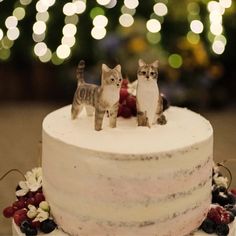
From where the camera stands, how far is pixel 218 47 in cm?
474

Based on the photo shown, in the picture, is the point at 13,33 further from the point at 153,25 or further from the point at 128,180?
the point at 128,180

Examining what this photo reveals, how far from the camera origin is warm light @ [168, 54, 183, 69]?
4.70 metres

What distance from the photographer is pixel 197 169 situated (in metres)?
1.88

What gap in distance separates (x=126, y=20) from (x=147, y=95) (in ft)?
9.18

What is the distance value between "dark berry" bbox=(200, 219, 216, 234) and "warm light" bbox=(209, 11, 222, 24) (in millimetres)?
2853

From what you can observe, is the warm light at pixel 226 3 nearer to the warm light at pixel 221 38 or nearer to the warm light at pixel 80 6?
the warm light at pixel 221 38

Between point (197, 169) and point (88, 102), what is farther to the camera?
point (88, 102)

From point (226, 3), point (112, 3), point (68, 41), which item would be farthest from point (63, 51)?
point (226, 3)

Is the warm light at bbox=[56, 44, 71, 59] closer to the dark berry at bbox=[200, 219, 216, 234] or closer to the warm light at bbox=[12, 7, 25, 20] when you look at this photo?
the warm light at bbox=[12, 7, 25, 20]

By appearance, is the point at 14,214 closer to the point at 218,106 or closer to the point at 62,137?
the point at 62,137

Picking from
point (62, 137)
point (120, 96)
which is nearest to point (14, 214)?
point (62, 137)

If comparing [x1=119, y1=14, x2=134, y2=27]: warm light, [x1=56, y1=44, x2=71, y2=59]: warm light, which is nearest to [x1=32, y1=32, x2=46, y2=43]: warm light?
[x1=56, y1=44, x2=71, y2=59]: warm light

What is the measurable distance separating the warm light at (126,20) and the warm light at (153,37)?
174mm

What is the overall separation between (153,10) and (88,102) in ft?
9.14
